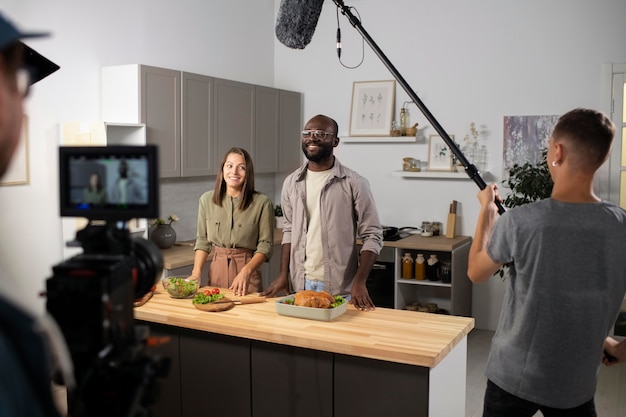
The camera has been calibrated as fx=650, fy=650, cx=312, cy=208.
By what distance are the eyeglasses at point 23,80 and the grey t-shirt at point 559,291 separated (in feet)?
4.78

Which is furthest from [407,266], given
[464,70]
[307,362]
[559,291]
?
[559,291]

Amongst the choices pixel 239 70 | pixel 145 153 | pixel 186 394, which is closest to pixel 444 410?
pixel 186 394

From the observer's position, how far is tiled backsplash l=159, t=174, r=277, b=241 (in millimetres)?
5336

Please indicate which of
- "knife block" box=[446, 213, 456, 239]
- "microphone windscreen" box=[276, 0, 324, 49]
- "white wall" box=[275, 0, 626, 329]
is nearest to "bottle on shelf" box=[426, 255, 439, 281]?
"knife block" box=[446, 213, 456, 239]

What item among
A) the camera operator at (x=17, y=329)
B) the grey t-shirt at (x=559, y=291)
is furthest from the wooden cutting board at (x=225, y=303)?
the camera operator at (x=17, y=329)

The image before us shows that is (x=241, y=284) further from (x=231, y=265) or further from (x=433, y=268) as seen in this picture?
(x=433, y=268)

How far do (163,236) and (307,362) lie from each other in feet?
8.75

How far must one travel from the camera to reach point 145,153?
3.55 ft

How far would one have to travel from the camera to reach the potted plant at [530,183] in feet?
16.4

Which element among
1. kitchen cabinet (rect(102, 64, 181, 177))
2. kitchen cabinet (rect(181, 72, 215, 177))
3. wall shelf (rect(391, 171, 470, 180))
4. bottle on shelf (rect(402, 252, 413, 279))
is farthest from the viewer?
wall shelf (rect(391, 171, 470, 180))

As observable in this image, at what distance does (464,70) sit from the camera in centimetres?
577

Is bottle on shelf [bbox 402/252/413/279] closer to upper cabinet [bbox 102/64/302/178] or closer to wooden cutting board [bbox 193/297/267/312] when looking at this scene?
upper cabinet [bbox 102/64/302/178]

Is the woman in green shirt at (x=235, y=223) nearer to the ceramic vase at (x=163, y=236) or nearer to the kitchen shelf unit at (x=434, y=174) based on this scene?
the ceramic vase at (x=163, y=236)

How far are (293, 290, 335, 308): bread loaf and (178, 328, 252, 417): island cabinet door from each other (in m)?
0.27
